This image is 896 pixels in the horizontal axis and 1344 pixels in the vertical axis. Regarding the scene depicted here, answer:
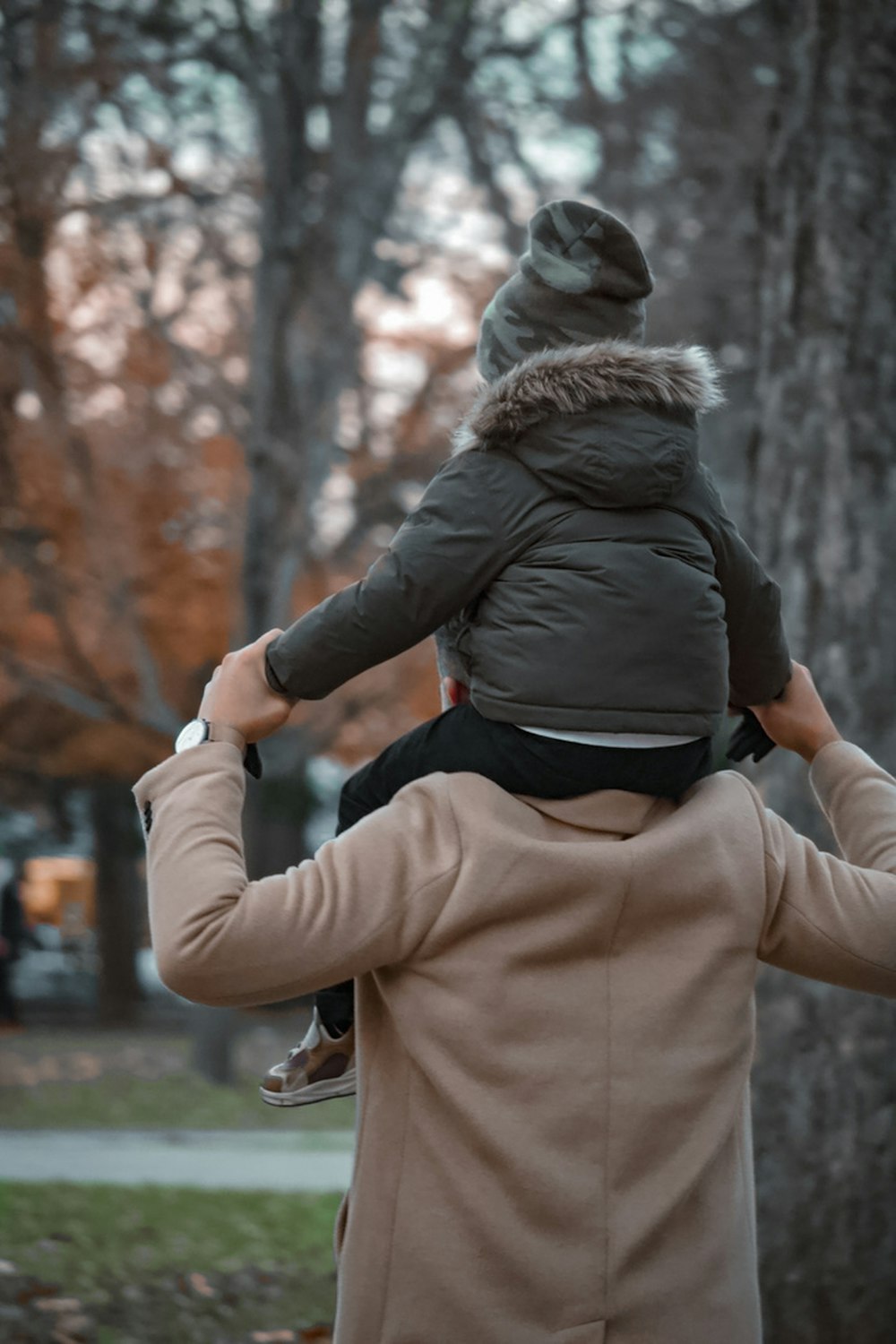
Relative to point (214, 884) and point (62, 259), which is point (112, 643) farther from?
point (214, 884)

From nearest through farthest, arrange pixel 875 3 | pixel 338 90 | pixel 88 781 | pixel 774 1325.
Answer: pixel 774 1325 → pixel 875 3 → pixel 338 90 → pixel 88 781

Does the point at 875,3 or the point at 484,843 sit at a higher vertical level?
Result: the point at 875,3

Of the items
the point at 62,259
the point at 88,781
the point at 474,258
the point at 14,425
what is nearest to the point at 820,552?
the point at 474,258

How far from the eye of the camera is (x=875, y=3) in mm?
4836

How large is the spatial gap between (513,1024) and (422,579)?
0.59 metres

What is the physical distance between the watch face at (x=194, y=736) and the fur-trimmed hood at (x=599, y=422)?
52cm

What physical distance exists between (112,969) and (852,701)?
19703 millimetres

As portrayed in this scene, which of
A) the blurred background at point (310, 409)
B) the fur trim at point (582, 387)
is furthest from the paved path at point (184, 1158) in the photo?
the fur trim at point (582, 387)

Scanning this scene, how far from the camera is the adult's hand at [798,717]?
2.39 m

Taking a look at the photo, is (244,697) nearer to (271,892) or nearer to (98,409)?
(271,892)

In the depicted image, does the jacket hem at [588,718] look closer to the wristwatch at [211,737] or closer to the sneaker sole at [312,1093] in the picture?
the wristwatch at [211,737]

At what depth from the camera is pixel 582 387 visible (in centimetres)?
203

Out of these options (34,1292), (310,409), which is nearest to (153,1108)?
(310,409)

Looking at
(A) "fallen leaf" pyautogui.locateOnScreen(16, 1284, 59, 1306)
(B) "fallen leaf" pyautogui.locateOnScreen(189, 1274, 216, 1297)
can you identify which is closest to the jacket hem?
(A) "fallen leaf" pyautogui.locateOnScreen(16, 1284, 59, 1306)
